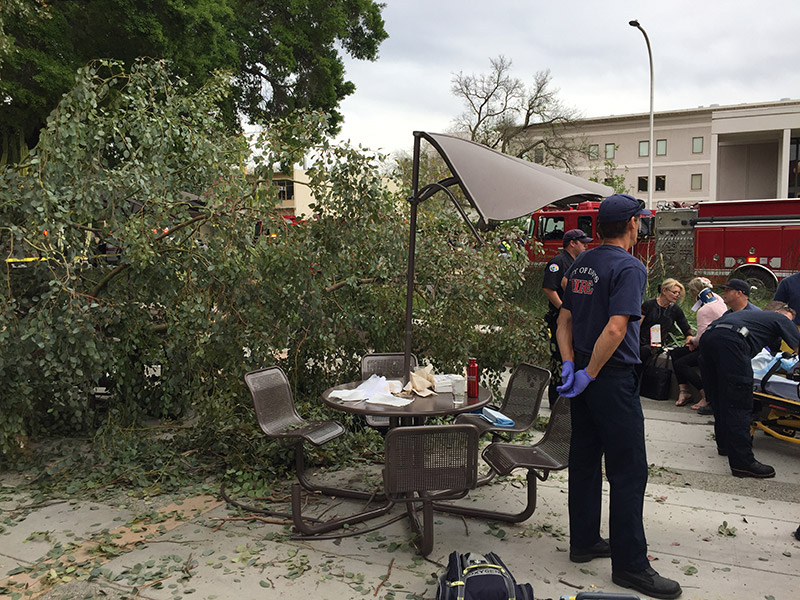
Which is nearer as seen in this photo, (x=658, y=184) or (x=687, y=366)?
(x=687, y=366)

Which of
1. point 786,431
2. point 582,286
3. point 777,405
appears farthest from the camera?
point 786,431

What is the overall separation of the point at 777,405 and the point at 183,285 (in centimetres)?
512

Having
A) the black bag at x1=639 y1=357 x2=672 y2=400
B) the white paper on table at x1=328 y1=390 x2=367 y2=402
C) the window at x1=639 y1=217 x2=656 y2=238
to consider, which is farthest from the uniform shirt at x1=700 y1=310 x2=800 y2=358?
the window at x1=639 y1=217 x2=656 y2=238

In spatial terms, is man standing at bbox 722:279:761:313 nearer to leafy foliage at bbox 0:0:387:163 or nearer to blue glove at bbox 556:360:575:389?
blue glove at bbox 556:360:575:389

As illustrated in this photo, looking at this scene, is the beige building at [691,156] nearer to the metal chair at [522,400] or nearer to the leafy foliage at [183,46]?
the leafy foliage at [183,46]

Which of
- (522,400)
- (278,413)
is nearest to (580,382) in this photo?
(522,400)

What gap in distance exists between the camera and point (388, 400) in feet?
14.2

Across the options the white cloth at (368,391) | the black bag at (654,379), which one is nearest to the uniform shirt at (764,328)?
the black bag at (654,379)

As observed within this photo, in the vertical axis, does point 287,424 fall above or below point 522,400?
below

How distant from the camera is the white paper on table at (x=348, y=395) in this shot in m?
4.40

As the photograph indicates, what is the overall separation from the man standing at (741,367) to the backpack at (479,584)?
290 cm

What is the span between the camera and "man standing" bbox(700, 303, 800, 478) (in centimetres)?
520

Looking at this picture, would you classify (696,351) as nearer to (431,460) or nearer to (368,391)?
(368,391)

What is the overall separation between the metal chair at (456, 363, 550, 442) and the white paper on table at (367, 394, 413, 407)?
27.4 inches
